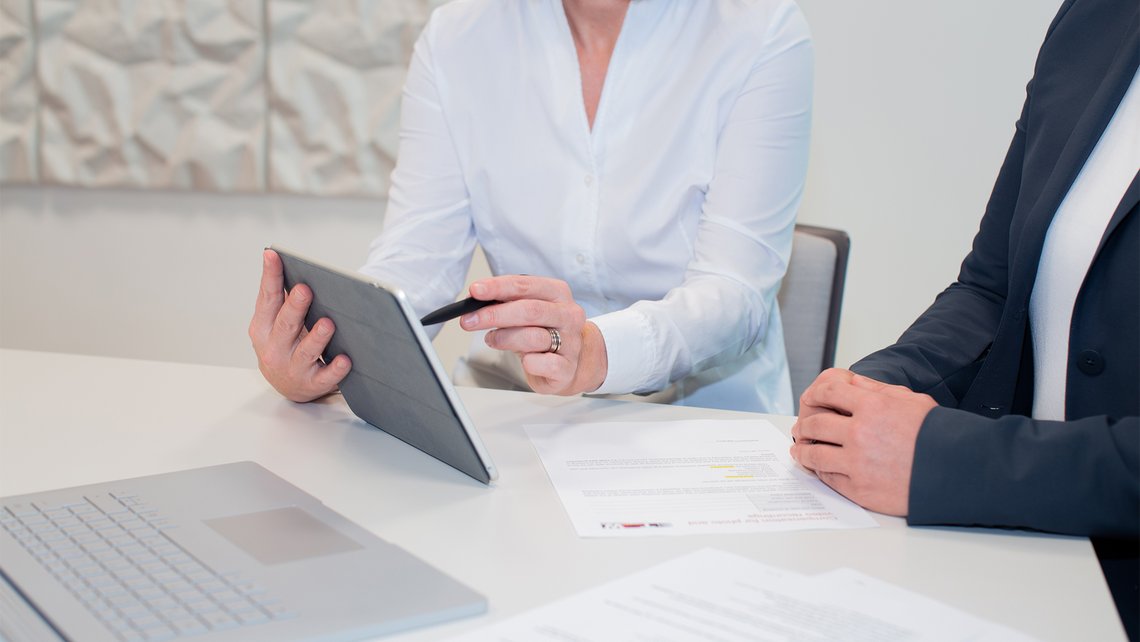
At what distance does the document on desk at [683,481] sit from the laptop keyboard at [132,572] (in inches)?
10.8

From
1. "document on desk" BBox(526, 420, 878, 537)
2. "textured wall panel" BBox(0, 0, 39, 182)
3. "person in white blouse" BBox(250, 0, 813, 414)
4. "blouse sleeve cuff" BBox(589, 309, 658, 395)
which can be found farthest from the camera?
"textured wall panel" BBox(0, 0, 39, 182)

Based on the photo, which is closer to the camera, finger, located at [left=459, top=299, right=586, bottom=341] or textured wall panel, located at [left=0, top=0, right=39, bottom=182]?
finger, located at [left=459, top=299, right=586, bottom=341]


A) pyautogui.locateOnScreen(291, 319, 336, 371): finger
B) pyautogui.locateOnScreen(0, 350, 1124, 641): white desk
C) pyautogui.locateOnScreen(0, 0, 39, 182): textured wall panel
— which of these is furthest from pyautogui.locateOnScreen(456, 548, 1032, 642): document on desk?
pyautogui.locateOnScreen(0, 0, 39, 182): textured wall panel

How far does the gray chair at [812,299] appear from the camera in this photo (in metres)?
1.58

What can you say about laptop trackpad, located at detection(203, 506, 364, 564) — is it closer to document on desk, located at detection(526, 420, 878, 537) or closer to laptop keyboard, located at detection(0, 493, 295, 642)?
laptop keyboard, located at detection(0, 493, 295, 642)

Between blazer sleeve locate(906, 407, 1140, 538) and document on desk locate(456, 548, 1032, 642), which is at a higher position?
blazer sleeve locate(906, 407, 1140, 538)

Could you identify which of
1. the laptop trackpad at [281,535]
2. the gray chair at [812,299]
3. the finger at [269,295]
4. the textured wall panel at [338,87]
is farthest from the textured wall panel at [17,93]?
the laptop trackpad at [281,535]

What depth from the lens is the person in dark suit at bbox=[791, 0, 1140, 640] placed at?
0.81 m

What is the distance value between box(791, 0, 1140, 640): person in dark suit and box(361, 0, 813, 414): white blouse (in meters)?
0.27

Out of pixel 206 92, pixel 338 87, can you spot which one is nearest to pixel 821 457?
pixel 338 87

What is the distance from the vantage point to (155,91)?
8.59 ft

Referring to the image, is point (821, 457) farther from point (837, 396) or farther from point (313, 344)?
point (313, 344)

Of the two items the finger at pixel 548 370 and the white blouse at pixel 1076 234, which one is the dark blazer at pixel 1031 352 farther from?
the finger at pixel 548 370

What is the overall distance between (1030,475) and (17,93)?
2722mm
